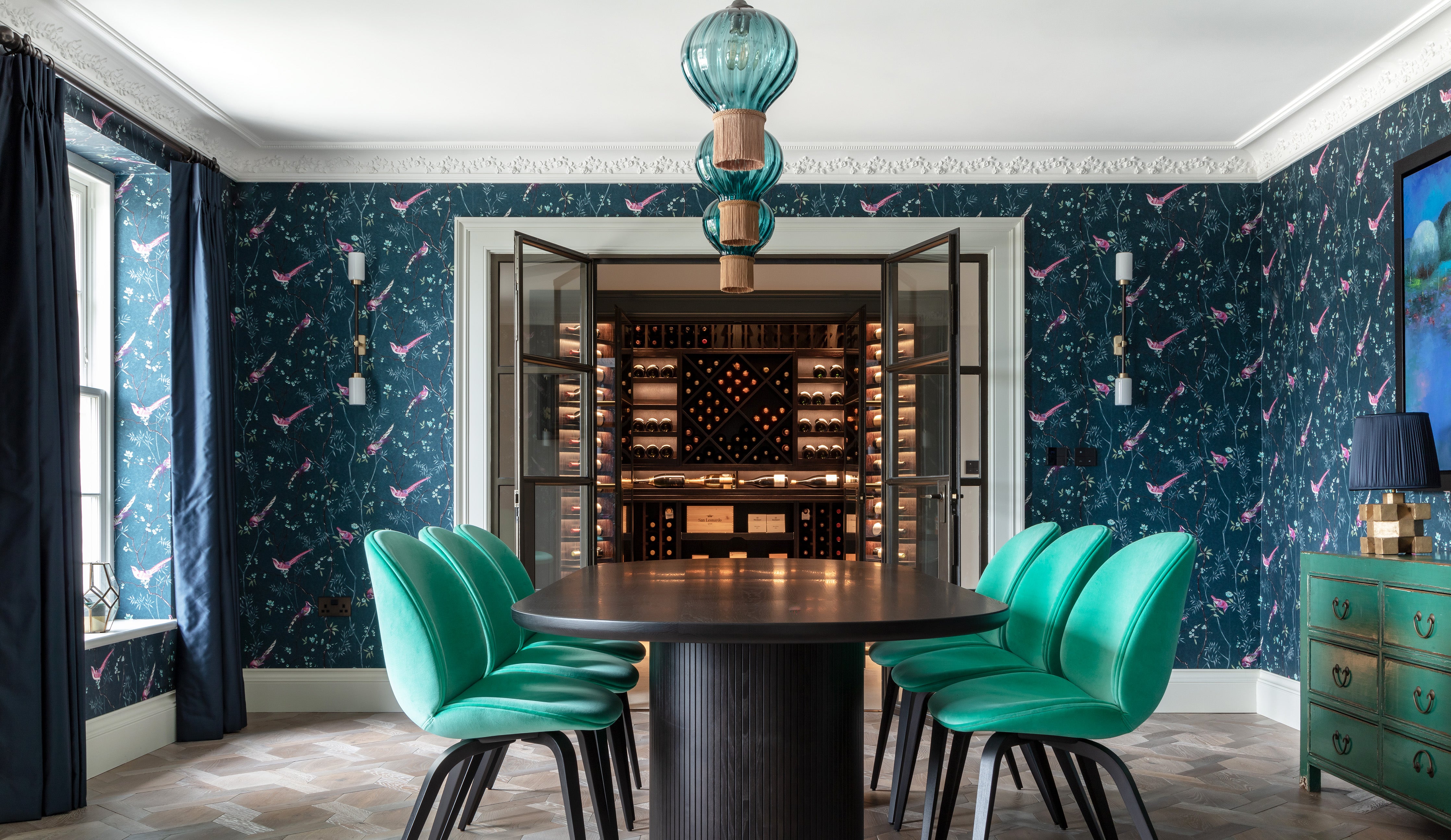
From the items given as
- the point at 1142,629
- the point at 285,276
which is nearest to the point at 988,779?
the point at 1142,629

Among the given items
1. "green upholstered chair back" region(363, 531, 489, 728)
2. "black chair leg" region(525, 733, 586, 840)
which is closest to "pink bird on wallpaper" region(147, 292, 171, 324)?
"green upholstered chair back" region(363, 531, 489, 728)

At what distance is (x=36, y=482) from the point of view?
10.5 feet

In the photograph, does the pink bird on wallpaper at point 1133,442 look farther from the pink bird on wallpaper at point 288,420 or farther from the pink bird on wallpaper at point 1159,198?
the pink bird on wallpaper at point 288,420

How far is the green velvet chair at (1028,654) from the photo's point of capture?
9.35 ft

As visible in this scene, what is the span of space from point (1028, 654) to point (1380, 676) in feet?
3.80

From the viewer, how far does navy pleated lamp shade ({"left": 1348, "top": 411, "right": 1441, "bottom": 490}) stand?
317 cm

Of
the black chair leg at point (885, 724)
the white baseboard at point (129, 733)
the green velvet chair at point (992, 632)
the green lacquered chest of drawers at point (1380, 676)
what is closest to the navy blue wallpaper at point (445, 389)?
the white baseboard at point (129, 733)

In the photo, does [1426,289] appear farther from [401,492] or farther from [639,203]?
[401,492]

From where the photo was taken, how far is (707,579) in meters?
2.96

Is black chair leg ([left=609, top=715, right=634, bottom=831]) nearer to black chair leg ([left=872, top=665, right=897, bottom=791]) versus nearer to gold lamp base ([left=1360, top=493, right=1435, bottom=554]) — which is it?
black chair leg ([left=872, top=665, right=897, bottom=791])

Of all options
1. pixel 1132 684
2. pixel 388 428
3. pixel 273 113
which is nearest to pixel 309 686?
A: pixel 388 428

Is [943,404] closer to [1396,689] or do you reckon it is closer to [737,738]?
[1396,689]

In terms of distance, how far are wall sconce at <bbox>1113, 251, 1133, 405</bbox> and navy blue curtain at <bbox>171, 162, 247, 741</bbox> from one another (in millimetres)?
4156

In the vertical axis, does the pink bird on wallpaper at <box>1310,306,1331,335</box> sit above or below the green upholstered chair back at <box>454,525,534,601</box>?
above
